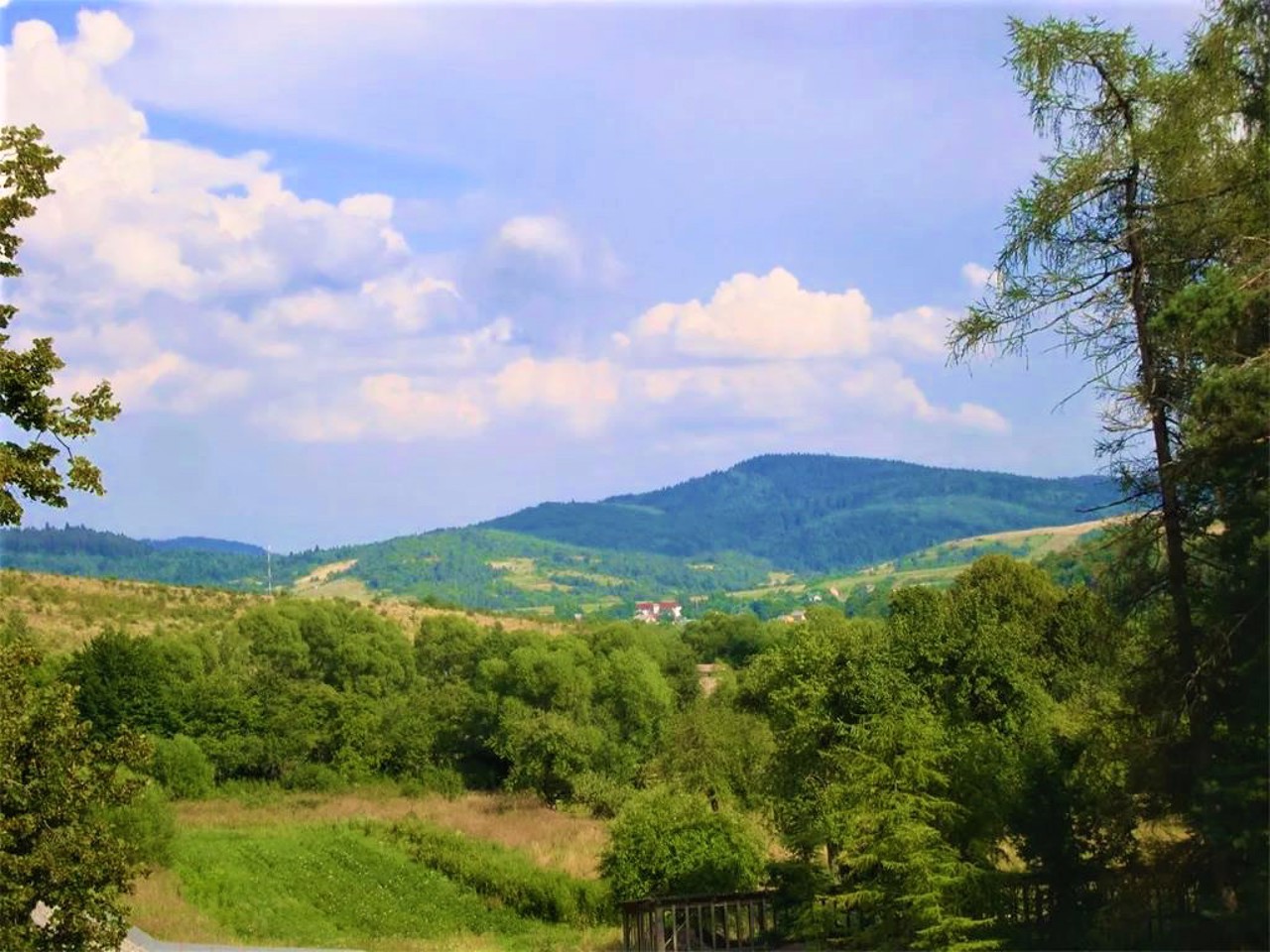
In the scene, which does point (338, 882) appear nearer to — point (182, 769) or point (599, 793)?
point (599, 793)

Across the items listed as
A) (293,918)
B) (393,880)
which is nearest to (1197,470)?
(293,918)

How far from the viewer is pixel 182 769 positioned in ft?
148

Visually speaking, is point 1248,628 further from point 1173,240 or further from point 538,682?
point 538,682

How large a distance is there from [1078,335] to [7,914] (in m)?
11.1

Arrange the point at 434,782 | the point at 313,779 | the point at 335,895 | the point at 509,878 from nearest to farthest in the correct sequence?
the point at 335,895
the point at 509,878
the point at 313,779
the point at 434,782

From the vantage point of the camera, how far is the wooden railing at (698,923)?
1872cm

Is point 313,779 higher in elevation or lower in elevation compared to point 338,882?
higher

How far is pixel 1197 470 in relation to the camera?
11.8m

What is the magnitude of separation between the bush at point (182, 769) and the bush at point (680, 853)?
80.2 feet

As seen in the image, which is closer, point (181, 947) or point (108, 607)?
point (181, 947)

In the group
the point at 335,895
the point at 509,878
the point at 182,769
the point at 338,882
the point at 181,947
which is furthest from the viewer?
the point at 182,769

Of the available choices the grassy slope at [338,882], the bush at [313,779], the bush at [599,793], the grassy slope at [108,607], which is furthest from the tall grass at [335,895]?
the grassy slope at [108,607]

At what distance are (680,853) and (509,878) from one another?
882cm

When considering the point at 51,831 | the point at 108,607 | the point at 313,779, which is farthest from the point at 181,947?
the point at 108,607
